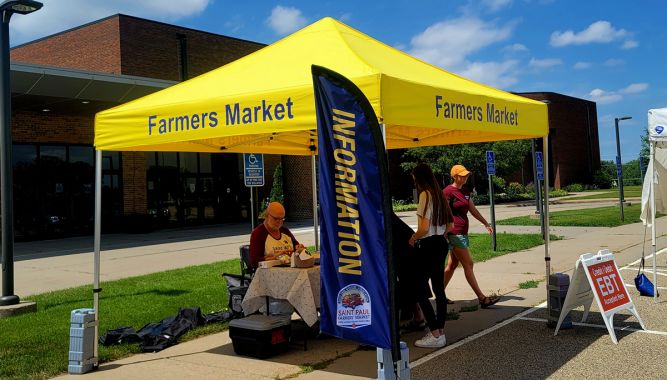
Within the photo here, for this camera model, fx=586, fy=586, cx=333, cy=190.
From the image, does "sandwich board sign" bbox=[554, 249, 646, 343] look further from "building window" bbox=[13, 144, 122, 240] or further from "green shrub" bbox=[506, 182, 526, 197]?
"green shrub" bbox=[506, 182, 526, 197]

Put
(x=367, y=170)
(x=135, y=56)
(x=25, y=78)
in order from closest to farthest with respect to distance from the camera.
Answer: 1. (x=367, y=170)
2. (x=25, y=78)
3. (x=135, y=56)

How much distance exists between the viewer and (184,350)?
632cm

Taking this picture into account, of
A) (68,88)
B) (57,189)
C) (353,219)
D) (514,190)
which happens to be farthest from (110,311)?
(514,190)

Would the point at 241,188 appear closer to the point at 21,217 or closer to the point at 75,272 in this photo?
the point at 21,217

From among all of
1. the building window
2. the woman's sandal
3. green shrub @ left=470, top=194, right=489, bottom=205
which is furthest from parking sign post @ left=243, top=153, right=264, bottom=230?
green shrub @ left=470, top=194, right=489, bottom=205

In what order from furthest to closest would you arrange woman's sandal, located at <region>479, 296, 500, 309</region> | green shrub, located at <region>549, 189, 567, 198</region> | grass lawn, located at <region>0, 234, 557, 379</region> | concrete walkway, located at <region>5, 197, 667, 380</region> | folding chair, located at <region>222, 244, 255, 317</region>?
green shrub, located at <region>549, 189, 567, 198</region>, woman's sandal, located at <region>479, 296, 500, 309</region>, folding chair, located at <region>222, 244, 255, 317</region>, grass lawn, located at <region>0, 234, 557, 379</region>, concrete walkway, located at <region>5, 197, 667, 380</region>

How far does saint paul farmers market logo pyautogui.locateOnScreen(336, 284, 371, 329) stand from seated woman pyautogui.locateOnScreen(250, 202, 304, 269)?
256cm

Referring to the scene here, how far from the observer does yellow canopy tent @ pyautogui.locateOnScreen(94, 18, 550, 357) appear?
4906 millimetres

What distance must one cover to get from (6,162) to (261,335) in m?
5.21

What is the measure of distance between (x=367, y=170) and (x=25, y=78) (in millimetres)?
18164

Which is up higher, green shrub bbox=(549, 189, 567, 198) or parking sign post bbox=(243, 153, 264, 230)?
parking sign post bbox=(243, 153, 264, 230)

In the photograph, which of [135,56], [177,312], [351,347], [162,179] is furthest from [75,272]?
[135,56]

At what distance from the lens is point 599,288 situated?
6203 millimetres

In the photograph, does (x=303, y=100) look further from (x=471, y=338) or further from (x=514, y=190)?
(x=514, y=190)
